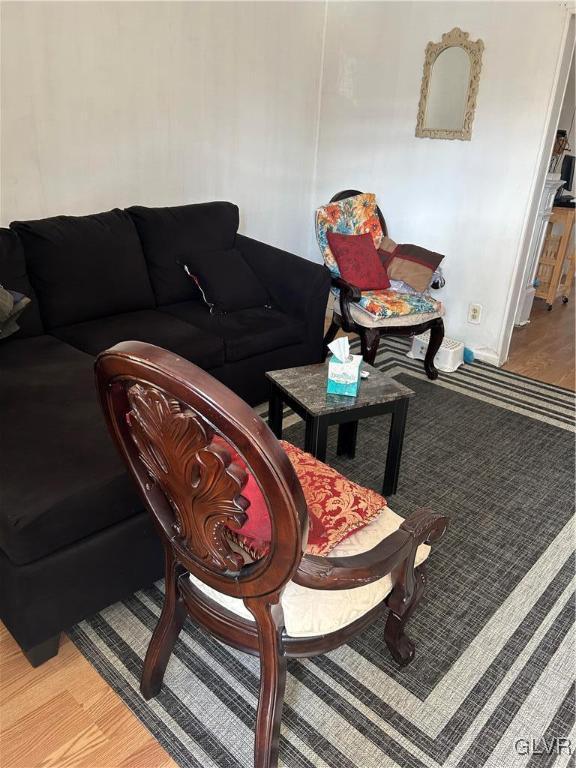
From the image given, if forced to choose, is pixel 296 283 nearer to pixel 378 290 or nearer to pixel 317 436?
pixel 378 290

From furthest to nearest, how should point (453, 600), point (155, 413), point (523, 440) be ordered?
point (523, 440), point (453, 600), point (155, 413)

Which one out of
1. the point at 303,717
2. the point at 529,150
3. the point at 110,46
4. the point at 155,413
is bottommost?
the point at 303,717

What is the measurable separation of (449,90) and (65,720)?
366 cm

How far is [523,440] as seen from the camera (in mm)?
2781

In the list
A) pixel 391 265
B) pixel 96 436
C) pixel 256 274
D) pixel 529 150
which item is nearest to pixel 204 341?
pixel 256 274

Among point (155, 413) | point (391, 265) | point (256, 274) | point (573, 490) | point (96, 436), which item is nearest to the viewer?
point (155, 413)

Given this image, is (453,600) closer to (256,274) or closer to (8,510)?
(8,510)

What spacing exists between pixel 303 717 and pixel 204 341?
5.07ft

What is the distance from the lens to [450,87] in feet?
11.4

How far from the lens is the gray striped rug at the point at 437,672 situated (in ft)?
4.50

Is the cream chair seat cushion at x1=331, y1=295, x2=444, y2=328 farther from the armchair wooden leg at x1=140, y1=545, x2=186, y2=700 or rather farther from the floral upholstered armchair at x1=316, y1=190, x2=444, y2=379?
the armchair wooden leg at x1=140, y1=545, x2=186, y2=700

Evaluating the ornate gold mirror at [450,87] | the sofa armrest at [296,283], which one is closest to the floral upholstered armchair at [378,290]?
the sofa armrest at [296,283]

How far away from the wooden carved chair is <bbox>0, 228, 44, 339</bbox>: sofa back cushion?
59.9 inches

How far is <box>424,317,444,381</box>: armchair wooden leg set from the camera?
3.32 m
